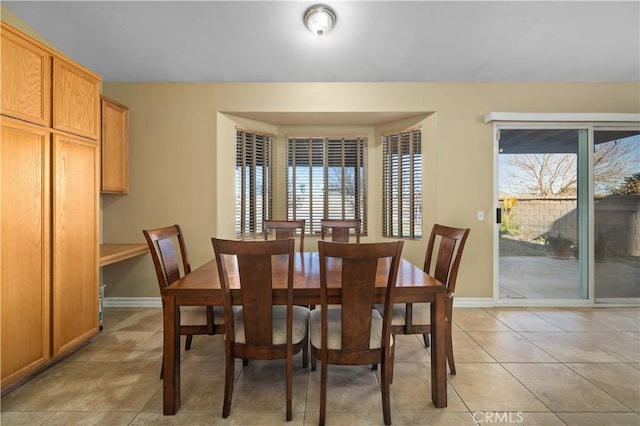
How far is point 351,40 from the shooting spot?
2.98 meters

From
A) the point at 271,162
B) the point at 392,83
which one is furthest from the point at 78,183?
the point at 392,83

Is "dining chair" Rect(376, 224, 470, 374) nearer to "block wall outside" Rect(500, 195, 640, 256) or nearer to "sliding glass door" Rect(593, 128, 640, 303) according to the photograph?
"block wall outside" Rect(500, 195, 640, 256)

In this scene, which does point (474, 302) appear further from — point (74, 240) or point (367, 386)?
point (74, 240)

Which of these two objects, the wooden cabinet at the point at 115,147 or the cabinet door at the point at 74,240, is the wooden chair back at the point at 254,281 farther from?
the wooden cabinet at the point at 115,147

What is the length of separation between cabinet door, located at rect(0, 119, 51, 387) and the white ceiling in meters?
1.52

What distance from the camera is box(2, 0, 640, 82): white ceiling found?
271 centimetres

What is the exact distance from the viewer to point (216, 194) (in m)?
3.55

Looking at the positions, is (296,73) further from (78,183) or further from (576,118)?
(576,118)

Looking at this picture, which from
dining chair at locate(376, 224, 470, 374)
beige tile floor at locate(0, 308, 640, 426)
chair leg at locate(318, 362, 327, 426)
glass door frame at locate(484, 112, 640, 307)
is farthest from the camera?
glass door frame at locate(484, 112, 640, 307)

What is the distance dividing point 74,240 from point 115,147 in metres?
1.40

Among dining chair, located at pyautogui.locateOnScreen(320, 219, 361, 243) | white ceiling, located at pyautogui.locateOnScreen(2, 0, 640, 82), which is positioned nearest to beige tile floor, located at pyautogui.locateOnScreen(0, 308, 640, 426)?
dining chair, located at pyautogui.locateOnScreen(320, 219, 361, 243)

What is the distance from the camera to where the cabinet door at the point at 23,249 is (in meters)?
1.83

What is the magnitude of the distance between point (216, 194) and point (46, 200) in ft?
5.34

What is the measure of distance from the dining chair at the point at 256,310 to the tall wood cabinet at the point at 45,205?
4.73 feet
